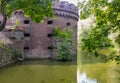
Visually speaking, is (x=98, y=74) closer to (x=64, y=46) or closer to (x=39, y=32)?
(x=64, y=46)

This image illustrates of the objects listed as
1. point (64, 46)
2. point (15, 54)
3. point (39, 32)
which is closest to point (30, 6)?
point (15, 54)

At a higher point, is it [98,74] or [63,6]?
[63,6]

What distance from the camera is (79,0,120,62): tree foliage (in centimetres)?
739

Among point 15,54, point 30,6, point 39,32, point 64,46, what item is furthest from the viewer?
point 39,32

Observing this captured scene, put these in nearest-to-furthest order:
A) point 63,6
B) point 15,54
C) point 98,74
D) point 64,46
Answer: point 98,74
point 15,54
point 64,46
point 63,6

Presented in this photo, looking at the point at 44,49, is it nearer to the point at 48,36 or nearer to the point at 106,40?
the point at 48,36

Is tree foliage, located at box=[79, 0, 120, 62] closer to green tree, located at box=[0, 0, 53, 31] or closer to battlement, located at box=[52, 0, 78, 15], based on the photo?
green tree, located at box=[0, 0, 53, 31]

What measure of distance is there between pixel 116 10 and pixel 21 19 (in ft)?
66.4

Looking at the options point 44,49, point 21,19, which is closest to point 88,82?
point 44,49

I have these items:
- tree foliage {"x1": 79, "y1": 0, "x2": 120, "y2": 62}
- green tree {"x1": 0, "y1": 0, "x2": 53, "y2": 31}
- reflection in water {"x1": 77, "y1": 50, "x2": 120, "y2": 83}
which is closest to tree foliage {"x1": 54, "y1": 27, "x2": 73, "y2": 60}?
reflection in water {"x1": 77, "y1": 50, "x2": 120, "y2": 83}

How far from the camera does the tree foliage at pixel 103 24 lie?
7.39 meters

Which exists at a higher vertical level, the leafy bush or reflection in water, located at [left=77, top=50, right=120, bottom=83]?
the leafy bush

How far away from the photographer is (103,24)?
7.80 meters

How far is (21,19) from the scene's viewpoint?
26.6 meters
